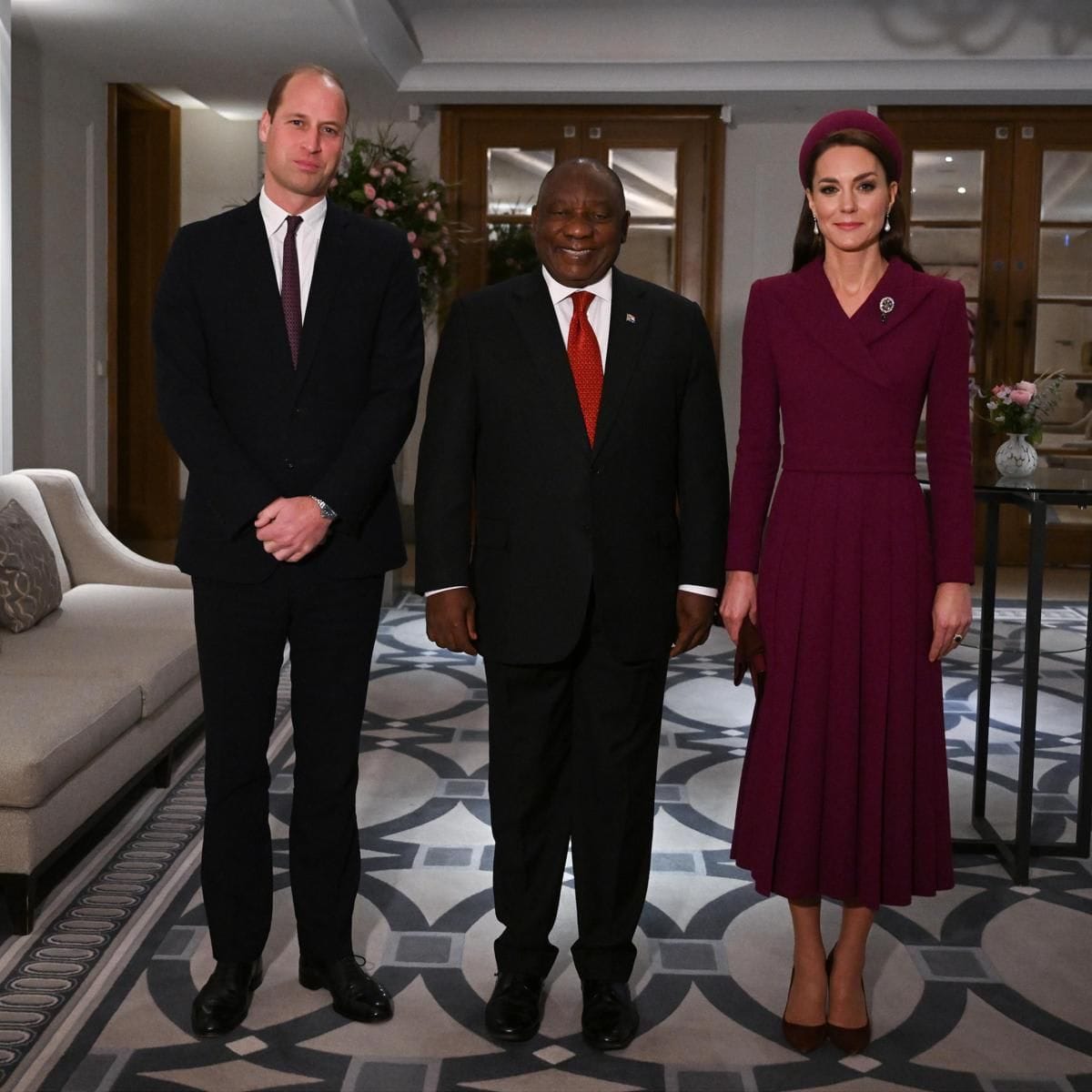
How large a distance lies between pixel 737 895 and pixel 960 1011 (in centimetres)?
71

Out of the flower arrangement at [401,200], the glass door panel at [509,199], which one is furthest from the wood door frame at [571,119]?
the flower arrangement at [401,200]

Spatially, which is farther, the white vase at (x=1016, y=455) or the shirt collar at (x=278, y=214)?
the white vase at (x=1016, y=455)

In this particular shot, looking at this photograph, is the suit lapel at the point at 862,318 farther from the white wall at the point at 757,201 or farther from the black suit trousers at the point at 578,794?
the white wall at the point at 757,201

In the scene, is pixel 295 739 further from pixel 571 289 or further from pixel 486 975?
pixel 571 289

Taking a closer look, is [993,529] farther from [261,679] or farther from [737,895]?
[261,679]

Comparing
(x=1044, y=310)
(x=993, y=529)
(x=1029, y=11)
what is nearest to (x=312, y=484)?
(x=993, y=529)

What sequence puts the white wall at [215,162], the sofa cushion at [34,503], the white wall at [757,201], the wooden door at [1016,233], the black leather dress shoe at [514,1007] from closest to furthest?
the black leather dress shoe at [514,1007] → the sofa cushion at [34,503] → the wooden door at [1016,233] → the white wall at [757,201] → the white wall at [215,162]

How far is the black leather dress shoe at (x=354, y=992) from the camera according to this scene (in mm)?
2590

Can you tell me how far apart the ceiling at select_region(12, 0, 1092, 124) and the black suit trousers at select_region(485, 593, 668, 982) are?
5.13m

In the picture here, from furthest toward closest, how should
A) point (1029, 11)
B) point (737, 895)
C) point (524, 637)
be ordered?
1. point (1029, 11)
2. point (737, 895)
3. point (524, 637)

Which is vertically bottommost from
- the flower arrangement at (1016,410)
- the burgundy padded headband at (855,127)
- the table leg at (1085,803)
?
the table leg at (1085,803)

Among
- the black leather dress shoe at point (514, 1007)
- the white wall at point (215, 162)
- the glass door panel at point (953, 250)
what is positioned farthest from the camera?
the white wall at point (215, 162)

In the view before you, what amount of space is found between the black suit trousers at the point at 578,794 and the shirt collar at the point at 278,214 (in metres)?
0.86

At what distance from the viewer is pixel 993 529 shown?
11.7 ft
